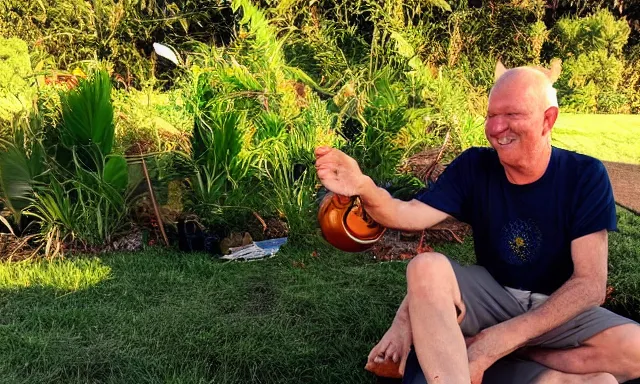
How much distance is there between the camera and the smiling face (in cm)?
218

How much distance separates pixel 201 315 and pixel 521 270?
189 cm

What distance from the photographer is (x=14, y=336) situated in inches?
125

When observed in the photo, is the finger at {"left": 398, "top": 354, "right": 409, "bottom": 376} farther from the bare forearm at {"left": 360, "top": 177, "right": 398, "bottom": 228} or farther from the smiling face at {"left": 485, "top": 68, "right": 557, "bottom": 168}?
the smiling face at {"left": 485, "top": 68, "right": 557, "bottom": 168}

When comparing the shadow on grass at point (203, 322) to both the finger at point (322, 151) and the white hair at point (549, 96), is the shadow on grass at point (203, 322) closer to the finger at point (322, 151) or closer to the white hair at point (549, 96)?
the finger at point (322, 151)

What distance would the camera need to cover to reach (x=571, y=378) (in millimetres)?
2148

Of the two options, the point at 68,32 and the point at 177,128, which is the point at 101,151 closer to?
the point at 177,128

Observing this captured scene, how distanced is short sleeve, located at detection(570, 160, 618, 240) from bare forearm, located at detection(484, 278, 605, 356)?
180 mm

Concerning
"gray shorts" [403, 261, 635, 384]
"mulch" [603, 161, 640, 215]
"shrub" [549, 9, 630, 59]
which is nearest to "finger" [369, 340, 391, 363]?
"gray shorts" [403, 261, 635, 384]

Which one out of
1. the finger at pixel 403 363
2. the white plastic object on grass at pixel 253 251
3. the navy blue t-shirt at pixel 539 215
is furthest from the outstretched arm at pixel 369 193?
the white plastic object on grass at pixel 253 251

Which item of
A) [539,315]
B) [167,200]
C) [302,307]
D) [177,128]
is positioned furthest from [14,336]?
[177,128]

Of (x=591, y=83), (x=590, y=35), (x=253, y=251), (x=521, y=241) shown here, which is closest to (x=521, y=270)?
(x=521, y=241)

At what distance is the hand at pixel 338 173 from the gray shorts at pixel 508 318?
0.47 m

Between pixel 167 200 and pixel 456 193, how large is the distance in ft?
10.4

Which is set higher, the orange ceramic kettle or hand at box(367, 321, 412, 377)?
the orange ceramic kettle
